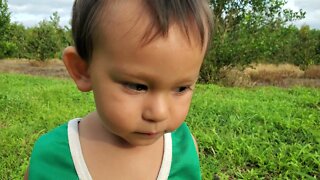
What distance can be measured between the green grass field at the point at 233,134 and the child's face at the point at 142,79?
5.38 feet

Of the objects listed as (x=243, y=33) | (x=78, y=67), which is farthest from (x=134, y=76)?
(x=243, y=33)

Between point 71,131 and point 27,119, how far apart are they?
3.11 m

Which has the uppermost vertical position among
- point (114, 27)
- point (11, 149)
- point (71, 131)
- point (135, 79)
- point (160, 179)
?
point (114, 27)

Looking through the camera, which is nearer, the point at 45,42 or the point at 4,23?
the point at 4,23

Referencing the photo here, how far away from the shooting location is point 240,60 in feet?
34.0

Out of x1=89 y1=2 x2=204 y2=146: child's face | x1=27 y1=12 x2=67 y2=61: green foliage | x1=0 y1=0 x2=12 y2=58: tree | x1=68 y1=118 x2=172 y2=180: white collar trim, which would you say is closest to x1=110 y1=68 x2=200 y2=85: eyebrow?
x1=89 y1=2 x2=204 y2=146: child's face

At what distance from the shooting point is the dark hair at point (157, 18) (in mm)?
1068

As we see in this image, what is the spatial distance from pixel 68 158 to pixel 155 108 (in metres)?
0.41

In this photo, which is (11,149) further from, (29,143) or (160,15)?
(160,15)

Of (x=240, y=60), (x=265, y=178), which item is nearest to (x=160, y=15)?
(x=265, y=178)

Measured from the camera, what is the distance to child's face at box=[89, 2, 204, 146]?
1.07 meters

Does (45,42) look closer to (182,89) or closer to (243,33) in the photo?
(243,33)

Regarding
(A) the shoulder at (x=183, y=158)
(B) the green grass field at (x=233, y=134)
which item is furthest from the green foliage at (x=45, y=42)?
(A) the shoulder at (x=183, y=158)

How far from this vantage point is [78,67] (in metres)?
1.27
